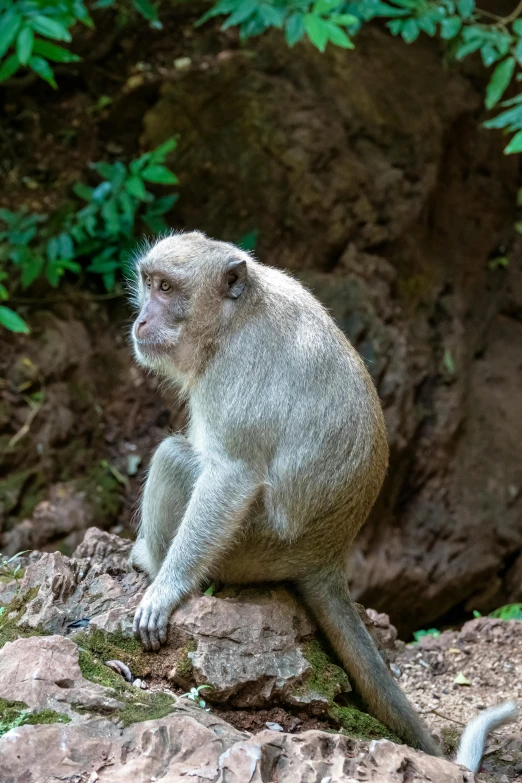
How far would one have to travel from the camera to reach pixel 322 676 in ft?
14.8

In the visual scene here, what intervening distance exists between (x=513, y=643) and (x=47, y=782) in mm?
4031

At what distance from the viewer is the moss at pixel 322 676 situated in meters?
4.40

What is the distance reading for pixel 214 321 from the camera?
4.89m

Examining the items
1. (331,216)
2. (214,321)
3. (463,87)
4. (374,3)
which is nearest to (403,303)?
(331,216)

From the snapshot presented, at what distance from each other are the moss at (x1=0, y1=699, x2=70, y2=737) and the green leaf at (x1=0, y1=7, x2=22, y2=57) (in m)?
4.73

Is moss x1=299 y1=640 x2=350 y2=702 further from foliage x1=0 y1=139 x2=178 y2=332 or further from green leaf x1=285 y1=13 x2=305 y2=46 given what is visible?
green leaf x1=285 y1=13 x2=305 y2=46

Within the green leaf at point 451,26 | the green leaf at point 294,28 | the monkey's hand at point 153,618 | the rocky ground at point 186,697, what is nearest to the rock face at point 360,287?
the green leaf at point 451,26

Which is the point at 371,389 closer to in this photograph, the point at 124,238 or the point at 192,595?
the point at 192,595

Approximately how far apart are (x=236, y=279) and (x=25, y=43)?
8.72 feet

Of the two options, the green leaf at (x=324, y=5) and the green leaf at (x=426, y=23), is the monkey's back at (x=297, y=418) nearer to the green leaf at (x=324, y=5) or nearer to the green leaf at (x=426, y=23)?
the green leaf at (x=324, y=5)

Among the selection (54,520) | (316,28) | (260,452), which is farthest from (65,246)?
(260,452)

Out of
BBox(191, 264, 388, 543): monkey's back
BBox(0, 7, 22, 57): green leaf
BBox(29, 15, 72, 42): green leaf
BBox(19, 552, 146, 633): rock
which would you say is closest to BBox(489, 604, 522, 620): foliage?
BBox(191, 264, 388, 543): monkey's back

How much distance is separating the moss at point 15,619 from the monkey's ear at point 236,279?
1833mm

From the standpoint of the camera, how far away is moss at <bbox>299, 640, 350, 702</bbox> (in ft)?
14.4
